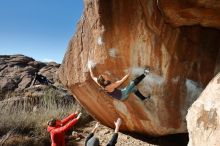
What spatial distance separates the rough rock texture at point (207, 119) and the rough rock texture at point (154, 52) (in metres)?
1.80

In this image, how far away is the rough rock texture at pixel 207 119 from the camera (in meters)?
5.77

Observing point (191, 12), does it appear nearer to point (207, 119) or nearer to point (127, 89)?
point (127, 89)

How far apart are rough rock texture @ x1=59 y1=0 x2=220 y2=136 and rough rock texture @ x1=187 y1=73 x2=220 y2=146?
1.80 meters

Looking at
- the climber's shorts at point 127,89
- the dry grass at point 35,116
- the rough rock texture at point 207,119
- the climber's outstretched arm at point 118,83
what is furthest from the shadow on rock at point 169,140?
the rough rock texture at point 207,119

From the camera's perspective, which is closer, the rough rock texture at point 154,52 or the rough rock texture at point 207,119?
the rough rock texture at point 207,119

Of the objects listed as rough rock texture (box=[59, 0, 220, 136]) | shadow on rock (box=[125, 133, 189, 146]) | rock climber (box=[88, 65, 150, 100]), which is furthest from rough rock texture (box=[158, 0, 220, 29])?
shadow on rock (box=[125, 133, 189, 146])

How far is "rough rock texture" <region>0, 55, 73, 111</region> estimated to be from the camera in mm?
14703

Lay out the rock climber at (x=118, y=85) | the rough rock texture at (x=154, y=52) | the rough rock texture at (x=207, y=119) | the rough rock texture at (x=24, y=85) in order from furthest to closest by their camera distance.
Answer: the rough rock texture at (x=24, y=85) → the rough rock texture at (x=154, y=52) → the rock climber at (x=118, y=85) → the rough rock texture at (x=207, y=119)

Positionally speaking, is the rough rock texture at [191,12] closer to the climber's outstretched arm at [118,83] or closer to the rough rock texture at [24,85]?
the climber's outstretched arm at [118,83]

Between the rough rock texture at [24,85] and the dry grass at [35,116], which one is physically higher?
the rough rock texture at [24,85]

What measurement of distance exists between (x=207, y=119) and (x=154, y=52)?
8.47ft

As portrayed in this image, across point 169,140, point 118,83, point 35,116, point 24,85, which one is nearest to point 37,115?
point 35,116

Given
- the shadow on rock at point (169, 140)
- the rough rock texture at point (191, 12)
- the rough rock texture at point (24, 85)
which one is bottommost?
the shadow on rock at point (169, 140)

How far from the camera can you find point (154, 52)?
27.1ft
